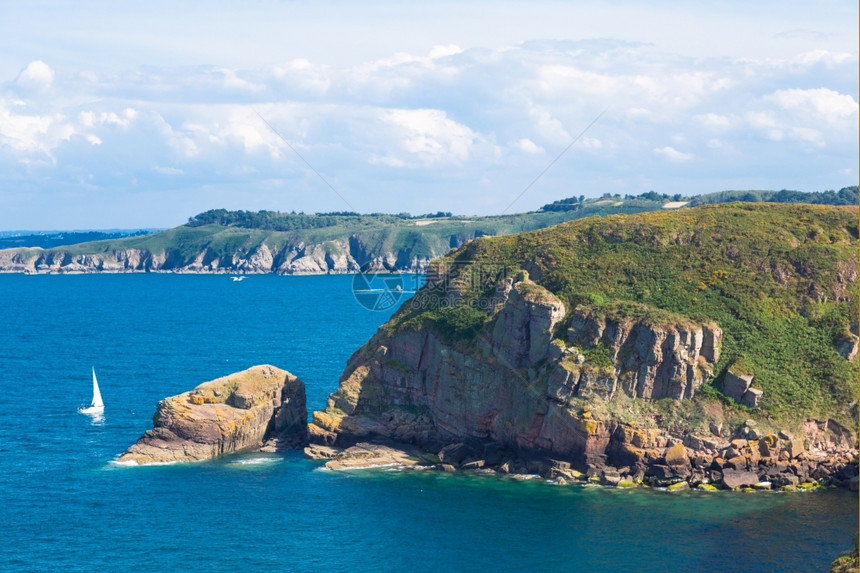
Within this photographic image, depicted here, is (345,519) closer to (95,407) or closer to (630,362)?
(630,362)

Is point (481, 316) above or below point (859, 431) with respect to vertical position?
above

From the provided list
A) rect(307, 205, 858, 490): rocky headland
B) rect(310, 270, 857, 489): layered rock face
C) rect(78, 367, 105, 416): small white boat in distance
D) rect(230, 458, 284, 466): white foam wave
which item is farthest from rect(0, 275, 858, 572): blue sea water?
rect(307, 205, 858, 490): rocky headland

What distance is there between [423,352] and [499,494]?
17.9 metres

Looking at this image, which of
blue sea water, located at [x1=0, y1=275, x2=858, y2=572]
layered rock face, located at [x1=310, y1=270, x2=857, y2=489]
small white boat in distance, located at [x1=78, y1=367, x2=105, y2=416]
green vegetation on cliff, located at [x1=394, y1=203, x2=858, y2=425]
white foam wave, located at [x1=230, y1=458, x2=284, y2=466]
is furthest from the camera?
small white boat in distance, located at [x1=78, y1=367, x2=105, y2=416]

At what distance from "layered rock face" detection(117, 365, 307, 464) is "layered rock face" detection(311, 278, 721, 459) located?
15.9ft

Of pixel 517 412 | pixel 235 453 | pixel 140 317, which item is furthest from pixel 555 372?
pixel 140 317

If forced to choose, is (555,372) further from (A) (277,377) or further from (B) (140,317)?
(B) (140,317)

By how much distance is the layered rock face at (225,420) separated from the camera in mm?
81938

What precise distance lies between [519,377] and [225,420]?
2483cm

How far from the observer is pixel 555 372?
77.6 meters

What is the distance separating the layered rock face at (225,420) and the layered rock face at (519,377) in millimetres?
4850

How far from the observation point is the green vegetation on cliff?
79562 millimetres

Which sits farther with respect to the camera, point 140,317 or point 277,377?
point 140,317

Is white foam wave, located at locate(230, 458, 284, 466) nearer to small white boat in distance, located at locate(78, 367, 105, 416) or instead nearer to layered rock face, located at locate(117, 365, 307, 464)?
layered rock face, located at locate(117, 365, 307, 464)
